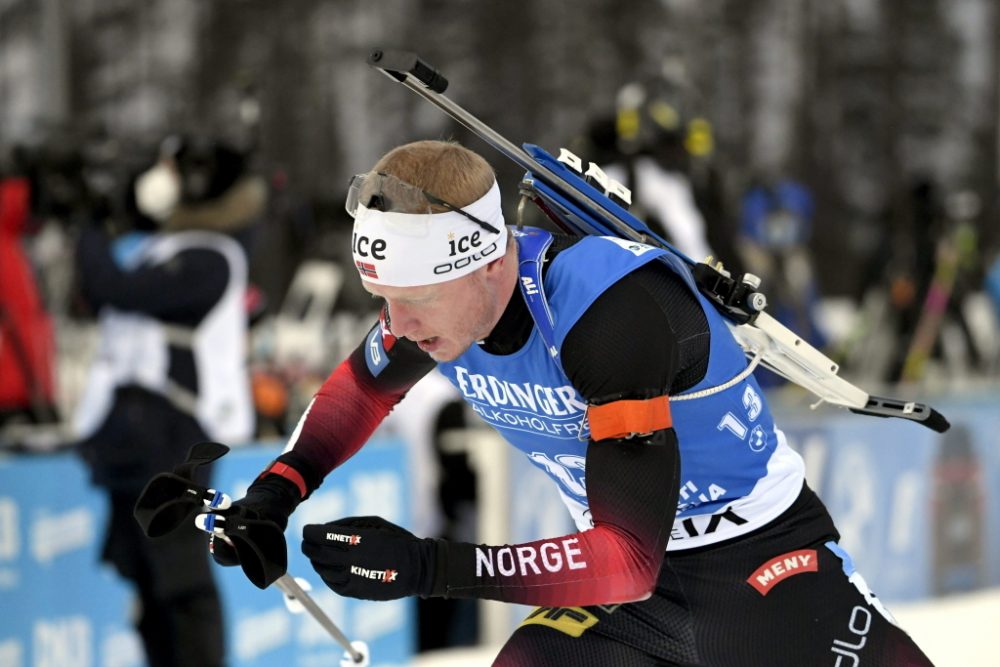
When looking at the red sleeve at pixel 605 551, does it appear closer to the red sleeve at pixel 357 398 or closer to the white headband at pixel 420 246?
the white headband at pixel 420 246

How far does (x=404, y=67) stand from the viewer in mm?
2768

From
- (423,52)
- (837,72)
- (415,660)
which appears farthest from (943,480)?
(837,72)

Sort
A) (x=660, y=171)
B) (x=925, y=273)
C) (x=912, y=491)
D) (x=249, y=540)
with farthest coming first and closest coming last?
(x=925, y=273), (x=912, y=491), (x=660, y=171), (x=249, y=540)

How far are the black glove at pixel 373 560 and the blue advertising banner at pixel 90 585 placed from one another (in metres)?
2.89

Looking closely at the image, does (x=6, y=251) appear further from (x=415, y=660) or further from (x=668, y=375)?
(x=668, y=375)

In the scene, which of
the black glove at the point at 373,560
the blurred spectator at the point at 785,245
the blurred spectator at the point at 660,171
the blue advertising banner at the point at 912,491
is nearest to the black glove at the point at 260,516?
the black glove at the point at 373,560

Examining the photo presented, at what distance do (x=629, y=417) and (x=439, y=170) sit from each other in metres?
0.57

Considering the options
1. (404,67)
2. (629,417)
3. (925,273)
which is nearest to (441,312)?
(629,417)

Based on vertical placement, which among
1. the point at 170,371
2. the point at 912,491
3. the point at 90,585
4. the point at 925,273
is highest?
the point at 170,371

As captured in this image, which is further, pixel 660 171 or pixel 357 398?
pixel 660 171

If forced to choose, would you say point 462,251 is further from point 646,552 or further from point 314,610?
point 314,610

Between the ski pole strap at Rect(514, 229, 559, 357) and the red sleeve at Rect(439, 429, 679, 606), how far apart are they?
0.82ft

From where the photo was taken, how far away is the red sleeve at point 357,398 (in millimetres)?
3010

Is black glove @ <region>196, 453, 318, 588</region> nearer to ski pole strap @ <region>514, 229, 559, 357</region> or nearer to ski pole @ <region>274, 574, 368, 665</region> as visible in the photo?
ski pole @ <region>274, 574, 368, 665</region>
